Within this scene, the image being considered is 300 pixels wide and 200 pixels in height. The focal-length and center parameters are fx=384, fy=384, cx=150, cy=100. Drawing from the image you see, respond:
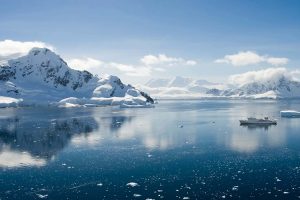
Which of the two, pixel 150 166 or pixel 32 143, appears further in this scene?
pixel 32 143

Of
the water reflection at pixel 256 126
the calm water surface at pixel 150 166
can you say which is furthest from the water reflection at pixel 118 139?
the calm water surface at pixel 150 166

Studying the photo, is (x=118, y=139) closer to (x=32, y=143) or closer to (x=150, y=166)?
(x=32, y=143)

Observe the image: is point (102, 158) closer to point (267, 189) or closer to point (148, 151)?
point (148, 151)

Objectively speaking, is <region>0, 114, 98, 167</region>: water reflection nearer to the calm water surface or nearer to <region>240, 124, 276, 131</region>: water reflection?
the calm water surface

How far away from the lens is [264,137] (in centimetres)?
7725

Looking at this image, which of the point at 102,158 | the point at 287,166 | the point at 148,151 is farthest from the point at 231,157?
the point at 102,158

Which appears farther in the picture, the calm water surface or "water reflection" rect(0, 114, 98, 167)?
"water reflection" rect(0, 114, 98, 167)

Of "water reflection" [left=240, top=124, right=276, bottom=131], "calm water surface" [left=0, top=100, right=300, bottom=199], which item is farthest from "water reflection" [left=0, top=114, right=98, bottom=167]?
"water reflection" [left=240, top=124, right=276, bottom=131]

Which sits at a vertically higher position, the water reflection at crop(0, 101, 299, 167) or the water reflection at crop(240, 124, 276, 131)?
the water reflection at crop(240, 124, 276, 131)

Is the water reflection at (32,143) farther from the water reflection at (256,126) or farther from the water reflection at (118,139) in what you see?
the water reflection at (256,126)

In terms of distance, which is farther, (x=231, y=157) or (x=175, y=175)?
(x=231, y=157)

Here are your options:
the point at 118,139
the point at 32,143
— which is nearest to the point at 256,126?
the point at 118,139

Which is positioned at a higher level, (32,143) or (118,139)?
(118,139)

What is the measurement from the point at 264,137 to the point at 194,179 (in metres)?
38.4
